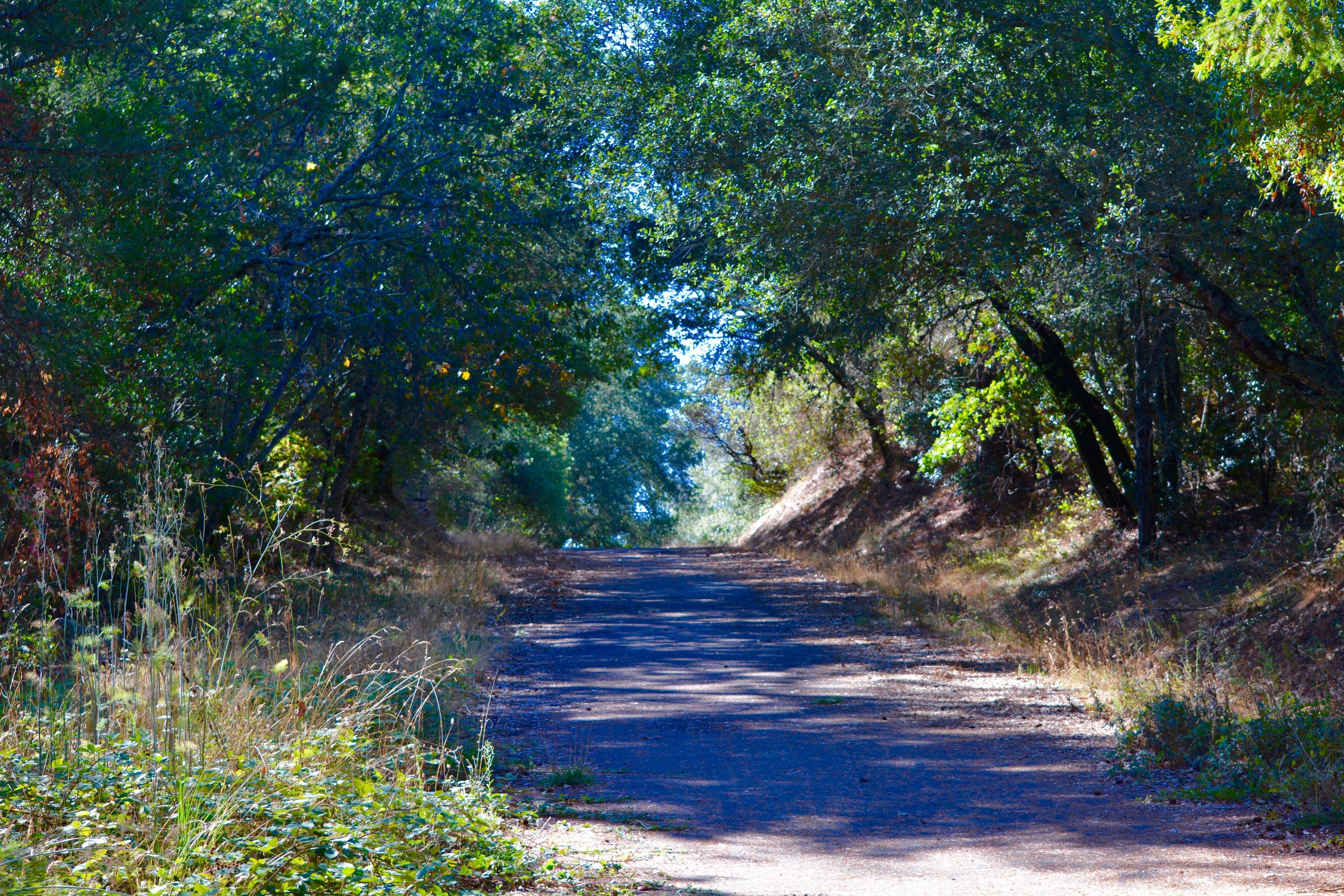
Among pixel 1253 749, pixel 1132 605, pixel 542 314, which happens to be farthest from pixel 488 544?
pixel 1253 749

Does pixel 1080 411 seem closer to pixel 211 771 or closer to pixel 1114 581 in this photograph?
pixel 1114 581

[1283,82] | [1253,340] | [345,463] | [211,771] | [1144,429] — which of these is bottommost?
[211,771]

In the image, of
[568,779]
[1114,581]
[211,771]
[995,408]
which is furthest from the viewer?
[995,408]

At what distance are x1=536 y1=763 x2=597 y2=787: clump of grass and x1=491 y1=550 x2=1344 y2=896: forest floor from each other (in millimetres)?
37

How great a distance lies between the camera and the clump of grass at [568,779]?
22.2 feet

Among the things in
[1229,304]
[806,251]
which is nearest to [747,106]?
[806,251]

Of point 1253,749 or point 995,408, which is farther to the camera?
point 995,408

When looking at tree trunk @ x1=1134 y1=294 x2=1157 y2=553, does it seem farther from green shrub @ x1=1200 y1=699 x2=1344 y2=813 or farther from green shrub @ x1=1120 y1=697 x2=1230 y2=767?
green shrub @ x1=1200 y1=699 x2=1344 y2=813

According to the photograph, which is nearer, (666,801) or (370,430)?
(666,801)

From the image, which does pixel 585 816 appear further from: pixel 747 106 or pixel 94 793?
pixel 747 106

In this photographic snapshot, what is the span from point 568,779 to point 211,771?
2.67m

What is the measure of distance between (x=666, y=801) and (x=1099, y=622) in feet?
27.1

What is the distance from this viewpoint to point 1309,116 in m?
7.22

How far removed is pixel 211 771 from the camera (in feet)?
14.9
